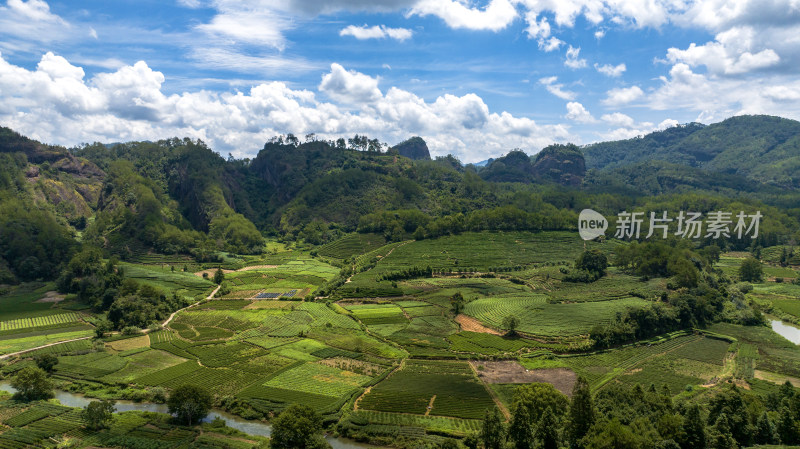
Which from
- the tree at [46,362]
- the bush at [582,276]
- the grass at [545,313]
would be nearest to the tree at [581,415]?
the grass at [545,313]

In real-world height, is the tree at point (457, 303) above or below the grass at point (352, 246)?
below

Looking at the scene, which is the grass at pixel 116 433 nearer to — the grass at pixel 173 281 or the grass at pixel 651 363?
the grass at pixel 651 363

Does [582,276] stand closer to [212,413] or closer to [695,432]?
[695,432]

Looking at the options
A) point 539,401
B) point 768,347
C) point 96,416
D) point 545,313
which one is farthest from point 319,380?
point 768,347

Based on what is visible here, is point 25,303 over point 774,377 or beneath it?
over

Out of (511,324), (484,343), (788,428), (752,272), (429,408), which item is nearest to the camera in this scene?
(788,428)

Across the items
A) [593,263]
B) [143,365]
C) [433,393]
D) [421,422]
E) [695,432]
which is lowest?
[143,365]

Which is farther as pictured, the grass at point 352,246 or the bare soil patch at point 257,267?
the grass at point 352,246

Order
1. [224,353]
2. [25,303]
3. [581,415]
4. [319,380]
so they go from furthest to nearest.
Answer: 1. [25,303]
2. [224,353]
3. [319,380]
4. [581,415]
